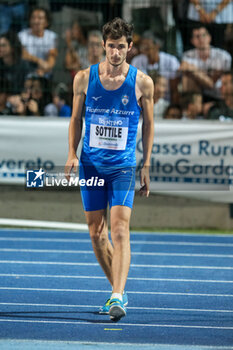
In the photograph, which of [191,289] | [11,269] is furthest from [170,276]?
[11,269]

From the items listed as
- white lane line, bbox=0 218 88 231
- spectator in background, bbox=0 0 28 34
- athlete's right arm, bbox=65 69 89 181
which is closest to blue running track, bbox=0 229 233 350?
white lane line, bbox=0 218 88 231

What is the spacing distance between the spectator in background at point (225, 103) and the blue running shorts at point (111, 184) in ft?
21.0

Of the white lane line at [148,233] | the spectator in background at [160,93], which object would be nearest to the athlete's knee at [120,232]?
the white lane line at [148,233]

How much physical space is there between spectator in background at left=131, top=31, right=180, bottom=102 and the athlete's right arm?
6253 millimetres

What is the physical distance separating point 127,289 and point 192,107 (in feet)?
18.0

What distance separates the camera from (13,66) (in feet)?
42.2

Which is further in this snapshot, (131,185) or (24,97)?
(24,97)

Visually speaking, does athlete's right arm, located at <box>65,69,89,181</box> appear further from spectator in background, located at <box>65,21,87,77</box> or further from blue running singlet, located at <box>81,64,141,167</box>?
spectator in background, located at <box>65,21,87,77</box>

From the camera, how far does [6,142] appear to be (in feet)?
42.8

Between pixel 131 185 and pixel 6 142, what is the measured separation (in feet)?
23.3

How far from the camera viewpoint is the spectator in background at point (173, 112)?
12742 mm

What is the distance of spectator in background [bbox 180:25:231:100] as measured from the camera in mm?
12477

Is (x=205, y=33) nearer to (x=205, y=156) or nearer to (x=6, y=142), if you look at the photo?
(x=205, y=156)

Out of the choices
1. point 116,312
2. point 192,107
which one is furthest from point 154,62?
point 116,312
